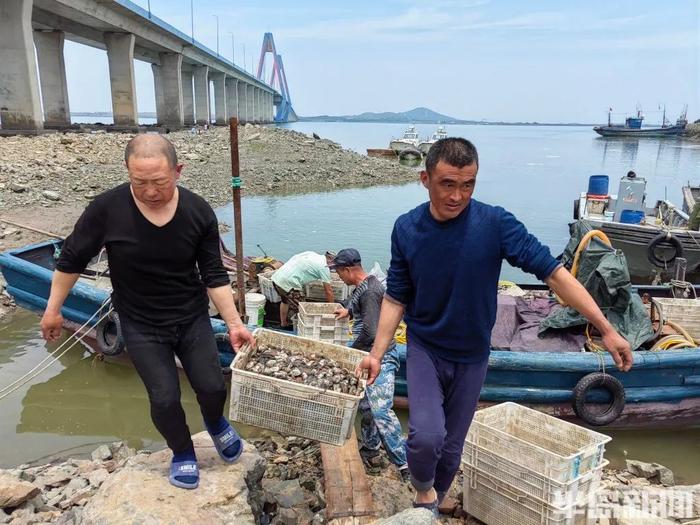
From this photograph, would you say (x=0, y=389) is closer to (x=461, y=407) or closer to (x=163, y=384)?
(x=163, y=384)

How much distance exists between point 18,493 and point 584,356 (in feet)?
15.6

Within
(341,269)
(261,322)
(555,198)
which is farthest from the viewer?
(555,198)

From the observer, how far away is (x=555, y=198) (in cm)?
2770

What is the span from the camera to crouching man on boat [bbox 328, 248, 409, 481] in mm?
3857

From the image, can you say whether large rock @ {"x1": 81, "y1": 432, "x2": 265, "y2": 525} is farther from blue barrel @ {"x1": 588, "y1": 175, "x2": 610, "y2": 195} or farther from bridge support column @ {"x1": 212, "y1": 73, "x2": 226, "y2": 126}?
bridge support column @ {"x1": 212, "y1": 73, "x2": 226, "y2": 126}

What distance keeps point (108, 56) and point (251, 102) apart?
184 feet

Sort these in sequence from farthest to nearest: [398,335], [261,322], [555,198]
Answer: [555,198]
[261,322]
[398,335]

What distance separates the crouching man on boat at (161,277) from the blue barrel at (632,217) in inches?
457

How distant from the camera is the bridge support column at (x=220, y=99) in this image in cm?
6862

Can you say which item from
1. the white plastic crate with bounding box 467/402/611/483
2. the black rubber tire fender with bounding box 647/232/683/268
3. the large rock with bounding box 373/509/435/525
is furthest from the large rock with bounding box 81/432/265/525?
the black rubber tire fender with bounding box 647/232/683/268

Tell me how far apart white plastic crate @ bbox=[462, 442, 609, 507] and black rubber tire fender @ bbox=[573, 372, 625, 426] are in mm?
2096

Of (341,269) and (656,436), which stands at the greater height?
(341,269)

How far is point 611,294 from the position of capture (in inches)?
212

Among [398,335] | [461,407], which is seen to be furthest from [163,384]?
[398,335]
